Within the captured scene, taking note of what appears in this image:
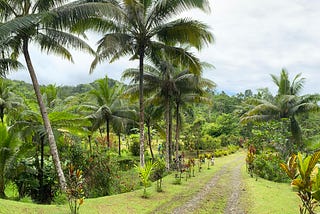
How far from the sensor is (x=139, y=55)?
13852 mm

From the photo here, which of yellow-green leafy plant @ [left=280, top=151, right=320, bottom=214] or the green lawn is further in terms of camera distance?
the green lawn

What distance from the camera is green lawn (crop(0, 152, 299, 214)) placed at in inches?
302

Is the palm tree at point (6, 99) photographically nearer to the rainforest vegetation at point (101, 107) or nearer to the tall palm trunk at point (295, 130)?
the rainforest vegetation at point (101, 107)

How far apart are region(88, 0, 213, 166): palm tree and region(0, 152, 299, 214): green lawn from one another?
5796 millimetres

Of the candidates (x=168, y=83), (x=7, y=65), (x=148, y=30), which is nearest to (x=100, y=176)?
(x=7, y=65)

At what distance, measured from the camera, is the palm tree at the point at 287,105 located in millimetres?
20406

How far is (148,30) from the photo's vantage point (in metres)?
13.2

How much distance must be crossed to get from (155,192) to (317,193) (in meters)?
6.05

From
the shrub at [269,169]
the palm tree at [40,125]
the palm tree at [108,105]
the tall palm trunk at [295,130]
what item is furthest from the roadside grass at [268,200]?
the palm tree at [108,105]

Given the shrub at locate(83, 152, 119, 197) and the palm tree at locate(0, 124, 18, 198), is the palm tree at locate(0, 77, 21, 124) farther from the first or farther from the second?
the palm tree at locate(0, 124, 18, 198)

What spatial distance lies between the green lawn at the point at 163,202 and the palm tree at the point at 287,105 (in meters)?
8.50

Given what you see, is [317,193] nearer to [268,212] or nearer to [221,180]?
[268,212]

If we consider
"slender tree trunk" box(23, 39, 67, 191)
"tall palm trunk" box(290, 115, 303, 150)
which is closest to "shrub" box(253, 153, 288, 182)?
"tall palm trunk" box(290, 115, 303, 150)

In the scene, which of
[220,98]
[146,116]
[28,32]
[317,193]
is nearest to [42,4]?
[28,32]
